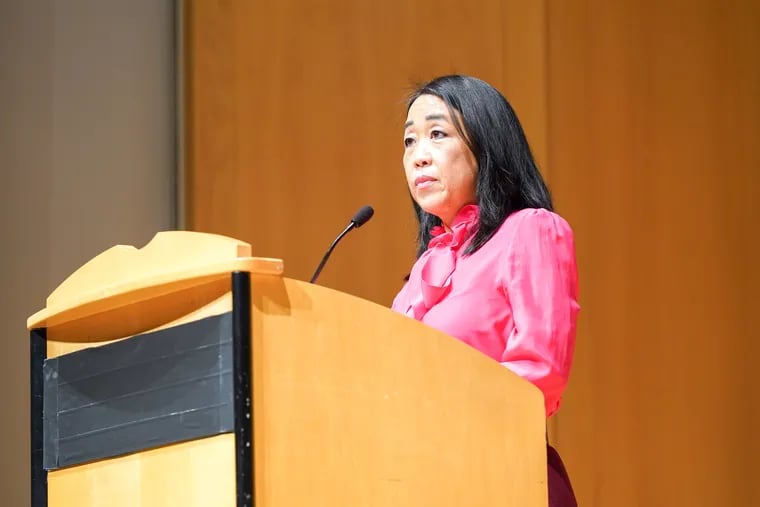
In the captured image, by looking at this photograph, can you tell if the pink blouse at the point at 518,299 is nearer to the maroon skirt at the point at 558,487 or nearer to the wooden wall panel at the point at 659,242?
the maroon skirt at the point at 558,487

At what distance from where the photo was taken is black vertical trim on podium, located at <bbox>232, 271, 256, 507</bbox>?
1185 millimetres

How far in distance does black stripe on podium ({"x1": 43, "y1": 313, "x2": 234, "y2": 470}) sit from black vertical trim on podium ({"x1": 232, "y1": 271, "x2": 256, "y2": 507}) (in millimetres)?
11

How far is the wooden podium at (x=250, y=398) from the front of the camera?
122 cm

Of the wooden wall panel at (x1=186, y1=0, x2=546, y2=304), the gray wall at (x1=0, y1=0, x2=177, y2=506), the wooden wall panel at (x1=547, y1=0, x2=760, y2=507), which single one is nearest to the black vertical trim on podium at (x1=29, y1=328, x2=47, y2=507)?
Result: the gray wall at (x1=0, y1=0, x2=177, y2=506)

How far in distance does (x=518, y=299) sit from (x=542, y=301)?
1.5 inches

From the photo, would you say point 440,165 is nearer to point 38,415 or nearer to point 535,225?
point 535,225

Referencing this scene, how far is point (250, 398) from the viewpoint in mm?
1206

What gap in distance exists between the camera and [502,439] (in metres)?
1.44

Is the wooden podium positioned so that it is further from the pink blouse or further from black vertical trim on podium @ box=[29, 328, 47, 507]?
the pink blouse

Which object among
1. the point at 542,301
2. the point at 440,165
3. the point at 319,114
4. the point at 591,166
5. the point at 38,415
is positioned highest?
the point at 319,114

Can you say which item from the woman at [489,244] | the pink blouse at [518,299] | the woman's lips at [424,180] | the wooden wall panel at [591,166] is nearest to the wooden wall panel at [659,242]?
the wooden wall panel at [591,166]

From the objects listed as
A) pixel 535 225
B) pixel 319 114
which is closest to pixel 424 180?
pixel 535 225

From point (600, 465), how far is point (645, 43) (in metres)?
1.48

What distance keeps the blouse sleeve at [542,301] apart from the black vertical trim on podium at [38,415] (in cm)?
64
